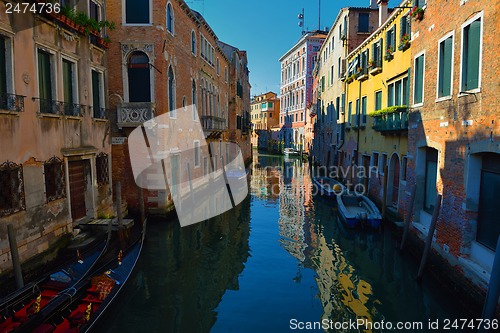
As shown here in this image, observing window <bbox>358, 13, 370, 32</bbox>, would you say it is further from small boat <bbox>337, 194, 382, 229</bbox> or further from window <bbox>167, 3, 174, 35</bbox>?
window <bbox>167, 3, 174, 35</bbox>

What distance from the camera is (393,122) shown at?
35.2 ft

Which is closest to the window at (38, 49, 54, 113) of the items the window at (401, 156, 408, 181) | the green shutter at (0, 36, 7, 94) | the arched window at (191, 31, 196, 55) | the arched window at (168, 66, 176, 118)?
the green shutter at (0, 36, 7, 94)

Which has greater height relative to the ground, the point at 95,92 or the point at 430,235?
the point at 95,92

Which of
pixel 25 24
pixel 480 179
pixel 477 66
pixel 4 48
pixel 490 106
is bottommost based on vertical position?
pixel 480 179

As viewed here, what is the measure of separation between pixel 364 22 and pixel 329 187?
919cm

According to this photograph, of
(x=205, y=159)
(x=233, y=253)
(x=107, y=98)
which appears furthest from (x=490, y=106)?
(x=205, y=159)

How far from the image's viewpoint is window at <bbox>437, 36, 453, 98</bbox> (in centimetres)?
720

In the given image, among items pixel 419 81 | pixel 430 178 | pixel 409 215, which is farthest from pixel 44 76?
pixel 430 178

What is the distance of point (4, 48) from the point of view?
247 inches

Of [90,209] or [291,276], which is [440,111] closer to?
[291,276]

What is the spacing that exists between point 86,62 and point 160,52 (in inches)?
95.9

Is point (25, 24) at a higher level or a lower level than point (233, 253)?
higher

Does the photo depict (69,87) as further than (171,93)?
No

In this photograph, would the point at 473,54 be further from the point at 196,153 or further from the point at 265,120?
the point at 265,120
